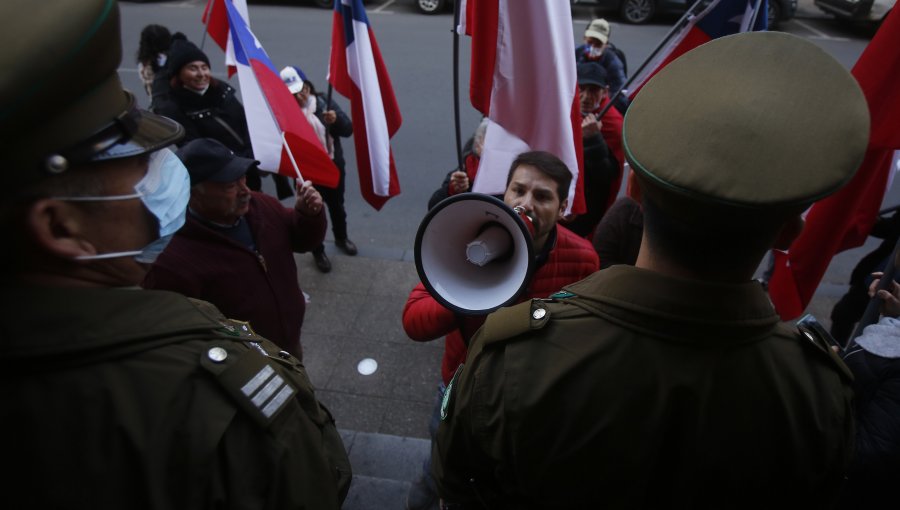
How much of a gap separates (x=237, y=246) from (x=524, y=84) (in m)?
1.46

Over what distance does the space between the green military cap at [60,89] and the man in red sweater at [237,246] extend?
115 cm

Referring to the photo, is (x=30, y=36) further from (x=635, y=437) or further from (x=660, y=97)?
(x=635, y=437)

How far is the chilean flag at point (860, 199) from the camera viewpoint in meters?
2.26

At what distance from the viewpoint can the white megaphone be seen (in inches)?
74.8

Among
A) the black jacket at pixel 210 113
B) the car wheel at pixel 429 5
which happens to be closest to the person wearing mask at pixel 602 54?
the black jacket at pixel 210 113

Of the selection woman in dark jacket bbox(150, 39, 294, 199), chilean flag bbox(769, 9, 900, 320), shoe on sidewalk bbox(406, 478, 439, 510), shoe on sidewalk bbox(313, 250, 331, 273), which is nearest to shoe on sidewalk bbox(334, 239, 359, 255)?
shoe on sidewalk bbox(313, 250, 331, 273)

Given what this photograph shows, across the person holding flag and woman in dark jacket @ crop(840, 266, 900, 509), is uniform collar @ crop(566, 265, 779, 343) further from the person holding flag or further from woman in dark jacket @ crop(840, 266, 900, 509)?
the person holding flag

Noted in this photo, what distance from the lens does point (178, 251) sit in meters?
2.17

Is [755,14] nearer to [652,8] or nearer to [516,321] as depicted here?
[516,321]

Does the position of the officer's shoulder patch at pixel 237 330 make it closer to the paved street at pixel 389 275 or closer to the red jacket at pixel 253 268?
the red jacket at pixel 253 268

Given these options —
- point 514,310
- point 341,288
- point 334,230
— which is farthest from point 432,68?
point 514,310

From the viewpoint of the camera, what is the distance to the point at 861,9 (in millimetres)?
10211

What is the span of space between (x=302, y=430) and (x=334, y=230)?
3.75 meters

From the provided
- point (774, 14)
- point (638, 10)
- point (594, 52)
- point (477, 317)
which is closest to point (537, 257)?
point (477, 317)
